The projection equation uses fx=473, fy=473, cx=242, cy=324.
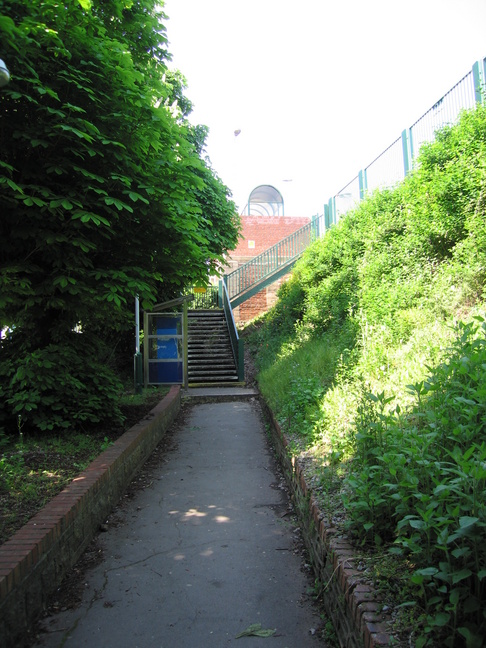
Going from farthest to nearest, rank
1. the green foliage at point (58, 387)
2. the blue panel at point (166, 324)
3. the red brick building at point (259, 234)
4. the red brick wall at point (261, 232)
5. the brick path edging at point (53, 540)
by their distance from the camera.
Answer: the red brick wall at point (261, 232) → the red brick building at point (259, 234) → the blue panel at point (166, 324) → the green foliage at point (58, 387) → the brick path edging at point (53, 540)

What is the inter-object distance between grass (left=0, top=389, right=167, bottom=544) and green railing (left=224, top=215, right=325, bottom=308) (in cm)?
1347

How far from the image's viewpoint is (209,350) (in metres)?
15.5

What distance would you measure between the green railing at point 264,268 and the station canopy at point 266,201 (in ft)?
41.9

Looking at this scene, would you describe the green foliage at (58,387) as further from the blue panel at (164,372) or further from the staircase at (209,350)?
the staircase at (209,350)

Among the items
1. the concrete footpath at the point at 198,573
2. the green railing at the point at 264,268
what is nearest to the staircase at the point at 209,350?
the green railing at the point at 264,268

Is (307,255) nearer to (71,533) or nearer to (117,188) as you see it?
(117,188)

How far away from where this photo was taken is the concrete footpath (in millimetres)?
2869

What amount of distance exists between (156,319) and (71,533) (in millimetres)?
9816

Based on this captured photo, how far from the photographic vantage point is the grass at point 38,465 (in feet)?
12.2

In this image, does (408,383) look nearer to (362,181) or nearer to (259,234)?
(362,181)

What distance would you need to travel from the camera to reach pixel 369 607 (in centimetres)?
223

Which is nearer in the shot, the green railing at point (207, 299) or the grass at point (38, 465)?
the grass at point (38, 465)

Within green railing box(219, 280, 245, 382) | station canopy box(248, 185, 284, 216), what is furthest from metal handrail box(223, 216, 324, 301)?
station canopy box(248, 185, 284, 216)

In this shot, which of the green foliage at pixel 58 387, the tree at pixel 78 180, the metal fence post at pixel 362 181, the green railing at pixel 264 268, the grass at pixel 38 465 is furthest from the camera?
the green railing at pixel 264 268
